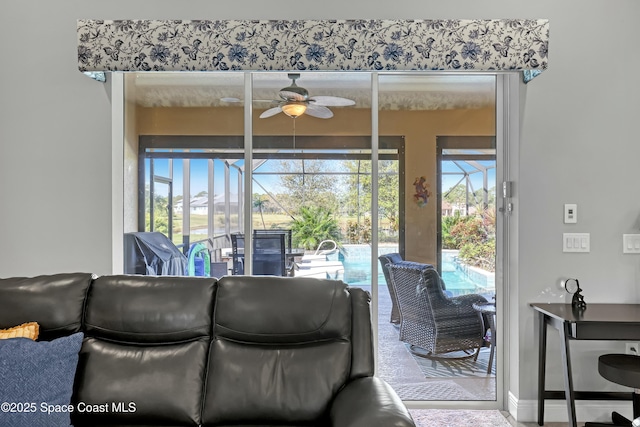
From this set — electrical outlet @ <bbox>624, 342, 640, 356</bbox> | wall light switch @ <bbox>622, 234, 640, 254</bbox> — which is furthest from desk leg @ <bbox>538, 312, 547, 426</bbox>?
wall light switch @ <bbox>622, 234, 640, 254</bbox>

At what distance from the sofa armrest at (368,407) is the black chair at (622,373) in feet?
4.72

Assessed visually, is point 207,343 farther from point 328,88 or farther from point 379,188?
point 328,88

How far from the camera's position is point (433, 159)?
291 centimetres

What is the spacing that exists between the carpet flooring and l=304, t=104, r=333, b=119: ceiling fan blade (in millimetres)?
2022

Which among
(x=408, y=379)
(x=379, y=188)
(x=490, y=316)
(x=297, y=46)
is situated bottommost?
(x=408, y=379)

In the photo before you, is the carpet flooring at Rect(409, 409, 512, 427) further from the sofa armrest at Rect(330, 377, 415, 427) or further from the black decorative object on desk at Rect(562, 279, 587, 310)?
the sofa armrest at Rect(330, 377, 415, 427)

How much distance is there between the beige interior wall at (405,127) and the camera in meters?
2.88

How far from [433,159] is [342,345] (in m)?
1.60

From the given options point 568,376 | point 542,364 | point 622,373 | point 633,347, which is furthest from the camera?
point 633,347

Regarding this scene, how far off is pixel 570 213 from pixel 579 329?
2.54ft

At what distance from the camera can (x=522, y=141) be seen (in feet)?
8.86

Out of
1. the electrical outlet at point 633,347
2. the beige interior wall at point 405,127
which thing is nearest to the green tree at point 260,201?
the beige interior wall at point 405,127

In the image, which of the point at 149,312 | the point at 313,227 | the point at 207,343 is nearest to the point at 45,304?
the point at 149,312

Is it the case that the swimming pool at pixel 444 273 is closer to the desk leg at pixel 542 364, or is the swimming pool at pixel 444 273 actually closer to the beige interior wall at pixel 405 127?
the beige interior wall at pixel 405 127
